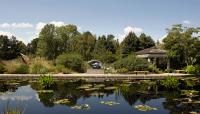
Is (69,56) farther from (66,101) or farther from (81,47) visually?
(81,47)

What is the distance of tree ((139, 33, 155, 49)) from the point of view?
54.3 m

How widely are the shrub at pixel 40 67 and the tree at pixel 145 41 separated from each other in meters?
25.8

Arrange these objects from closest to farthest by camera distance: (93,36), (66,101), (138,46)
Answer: (66,101) < (138,46) < (93,36)

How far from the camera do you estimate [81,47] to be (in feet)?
180

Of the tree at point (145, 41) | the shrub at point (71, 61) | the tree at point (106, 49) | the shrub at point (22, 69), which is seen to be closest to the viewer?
the shrub at point (22, 69)

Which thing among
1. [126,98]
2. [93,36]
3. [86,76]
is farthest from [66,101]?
[93,36]

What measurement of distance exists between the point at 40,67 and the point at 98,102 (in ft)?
52.9

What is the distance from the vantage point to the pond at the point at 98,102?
1312 centimetres

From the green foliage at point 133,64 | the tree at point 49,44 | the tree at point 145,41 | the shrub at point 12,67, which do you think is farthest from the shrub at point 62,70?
the tree at point 145,41

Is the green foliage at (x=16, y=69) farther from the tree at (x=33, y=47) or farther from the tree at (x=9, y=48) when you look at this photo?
the tree at (x=33, y=47)

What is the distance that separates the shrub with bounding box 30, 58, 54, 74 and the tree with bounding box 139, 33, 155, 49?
25760 mm

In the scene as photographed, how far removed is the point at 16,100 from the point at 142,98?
6.35 m

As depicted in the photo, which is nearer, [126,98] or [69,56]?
[126,98]

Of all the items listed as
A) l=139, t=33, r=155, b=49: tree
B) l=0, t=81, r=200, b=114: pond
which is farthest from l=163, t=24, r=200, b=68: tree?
l=139, t=33, r=155, b=49: tree
